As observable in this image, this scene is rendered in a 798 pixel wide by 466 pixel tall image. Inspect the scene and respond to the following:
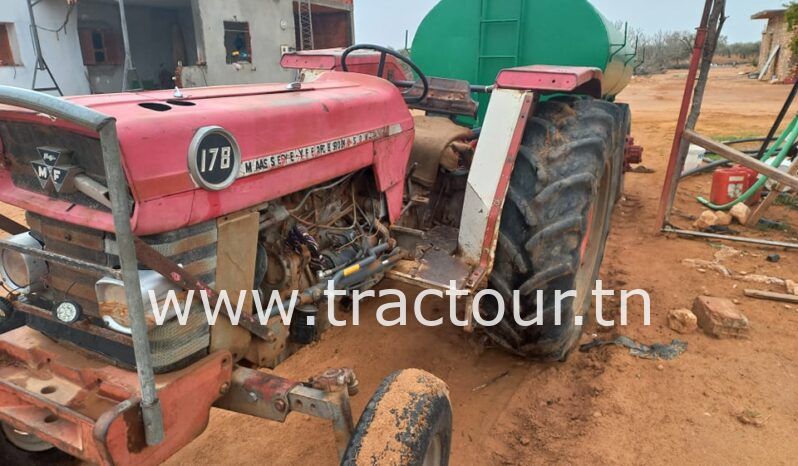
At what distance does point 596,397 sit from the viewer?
2.98 meters

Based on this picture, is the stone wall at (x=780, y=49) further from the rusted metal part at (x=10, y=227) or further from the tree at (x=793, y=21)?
the rusted metal part at (x=10, y=227)

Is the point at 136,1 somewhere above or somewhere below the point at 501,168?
above

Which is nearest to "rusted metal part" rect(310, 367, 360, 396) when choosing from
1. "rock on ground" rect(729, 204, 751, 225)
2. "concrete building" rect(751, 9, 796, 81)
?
"rock on ground" rect(729, 204, 751, 225)

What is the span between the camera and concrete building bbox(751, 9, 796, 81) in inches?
838

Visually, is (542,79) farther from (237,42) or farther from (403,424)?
(237,42)

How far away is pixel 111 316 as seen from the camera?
1.70 meters

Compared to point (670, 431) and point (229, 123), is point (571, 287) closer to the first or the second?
point (670, 431)

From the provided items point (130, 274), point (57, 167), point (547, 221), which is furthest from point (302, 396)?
point (547, 221)

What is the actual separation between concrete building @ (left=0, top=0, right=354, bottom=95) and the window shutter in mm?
21

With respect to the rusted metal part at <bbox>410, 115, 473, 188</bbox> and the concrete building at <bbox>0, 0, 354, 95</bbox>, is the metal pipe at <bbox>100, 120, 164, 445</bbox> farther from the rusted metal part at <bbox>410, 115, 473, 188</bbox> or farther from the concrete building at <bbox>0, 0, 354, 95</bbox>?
Result: the concrete building at <bbox>0, 0, 354, 95</bbox>

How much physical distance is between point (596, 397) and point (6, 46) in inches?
499

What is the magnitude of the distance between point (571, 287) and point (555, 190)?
0.47 meters

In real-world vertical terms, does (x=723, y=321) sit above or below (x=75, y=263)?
below

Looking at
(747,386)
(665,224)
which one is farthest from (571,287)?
(665,224)
